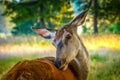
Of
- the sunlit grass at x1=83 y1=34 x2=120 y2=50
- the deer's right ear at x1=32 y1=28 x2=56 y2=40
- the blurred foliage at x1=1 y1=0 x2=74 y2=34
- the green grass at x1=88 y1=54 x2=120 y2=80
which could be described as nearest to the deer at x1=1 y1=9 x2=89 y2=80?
the deer's right ear at x1=32 y1=28 x2=56 y2=40

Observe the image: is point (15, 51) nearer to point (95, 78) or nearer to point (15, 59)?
point (15, 59)

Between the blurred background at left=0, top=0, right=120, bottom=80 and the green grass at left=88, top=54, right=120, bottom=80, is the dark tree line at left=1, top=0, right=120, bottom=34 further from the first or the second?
the green grass at left=88, top=54, right=120, bottom=80

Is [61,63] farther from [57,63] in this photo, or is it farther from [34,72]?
[34,72]

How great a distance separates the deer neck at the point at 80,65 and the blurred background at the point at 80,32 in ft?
5.65

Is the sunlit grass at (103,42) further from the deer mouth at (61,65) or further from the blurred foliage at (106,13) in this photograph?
the deer mouth at (61,65)

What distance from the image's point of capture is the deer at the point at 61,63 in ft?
7.86

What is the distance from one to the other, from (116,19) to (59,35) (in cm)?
353

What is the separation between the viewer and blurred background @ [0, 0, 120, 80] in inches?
214

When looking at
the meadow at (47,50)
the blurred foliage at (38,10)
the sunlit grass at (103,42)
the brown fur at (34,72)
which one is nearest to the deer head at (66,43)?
the brown fur at (34,72)

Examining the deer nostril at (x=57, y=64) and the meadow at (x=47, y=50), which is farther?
the meadow at (x=47, y=50)

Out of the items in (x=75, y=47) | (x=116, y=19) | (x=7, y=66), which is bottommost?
(x=7, y=66)

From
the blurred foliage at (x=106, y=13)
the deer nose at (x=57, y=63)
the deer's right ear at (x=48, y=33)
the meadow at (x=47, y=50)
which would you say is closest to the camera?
the deer nose at (x=57, y=63)

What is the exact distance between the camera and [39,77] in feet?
7.77

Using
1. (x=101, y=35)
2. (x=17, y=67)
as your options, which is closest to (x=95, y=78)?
(x=101, y=35)
